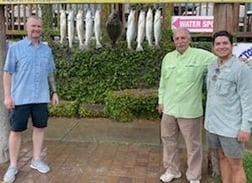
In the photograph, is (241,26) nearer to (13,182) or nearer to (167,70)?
(167,70)

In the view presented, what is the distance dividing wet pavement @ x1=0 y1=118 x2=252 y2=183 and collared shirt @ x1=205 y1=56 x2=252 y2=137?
1.11 metres

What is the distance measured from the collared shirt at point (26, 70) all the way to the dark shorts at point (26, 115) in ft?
0.26

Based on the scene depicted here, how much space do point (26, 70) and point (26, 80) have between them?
0.10 meters

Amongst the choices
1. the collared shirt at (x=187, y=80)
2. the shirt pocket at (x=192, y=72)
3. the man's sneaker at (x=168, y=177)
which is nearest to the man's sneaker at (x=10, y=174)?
the man's sneaker at (x=168, y=177)

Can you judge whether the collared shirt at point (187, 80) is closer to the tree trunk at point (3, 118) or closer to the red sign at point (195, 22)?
the tree trunk at point (3, 118)

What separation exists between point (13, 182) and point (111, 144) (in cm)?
169

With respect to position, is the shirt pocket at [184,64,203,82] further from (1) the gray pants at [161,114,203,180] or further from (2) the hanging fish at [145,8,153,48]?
(2) the hanging fish at [145,8,153,48]

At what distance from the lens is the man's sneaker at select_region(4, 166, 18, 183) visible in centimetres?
407

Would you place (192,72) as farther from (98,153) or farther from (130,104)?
(130,104)

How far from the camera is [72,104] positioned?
6.89 m

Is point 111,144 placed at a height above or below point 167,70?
below

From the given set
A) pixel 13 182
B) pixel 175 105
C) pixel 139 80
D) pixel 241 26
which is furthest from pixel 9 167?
pixel 241 26

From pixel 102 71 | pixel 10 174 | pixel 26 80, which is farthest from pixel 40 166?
pixel 102 71

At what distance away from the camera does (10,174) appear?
4.11 m
